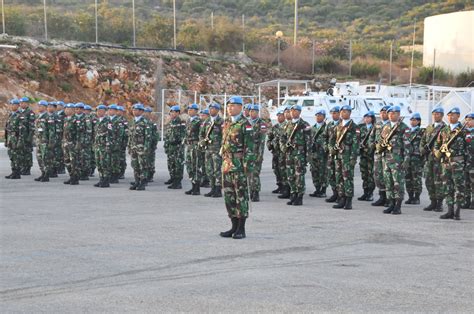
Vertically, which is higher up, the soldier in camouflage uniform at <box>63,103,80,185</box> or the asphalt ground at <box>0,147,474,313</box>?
the soldier in camouflage uniform at <box>63,103,80,185</box>

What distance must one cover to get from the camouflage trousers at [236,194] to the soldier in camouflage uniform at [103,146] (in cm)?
639

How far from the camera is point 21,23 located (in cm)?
3922

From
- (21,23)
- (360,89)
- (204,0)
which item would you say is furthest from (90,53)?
(204,0)

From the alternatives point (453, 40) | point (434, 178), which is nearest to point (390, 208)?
point (434, 178)

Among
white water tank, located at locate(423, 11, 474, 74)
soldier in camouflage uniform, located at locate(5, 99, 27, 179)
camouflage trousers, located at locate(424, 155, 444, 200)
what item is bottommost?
camouflage trousers, located at locate(424, 155, 444, 200)

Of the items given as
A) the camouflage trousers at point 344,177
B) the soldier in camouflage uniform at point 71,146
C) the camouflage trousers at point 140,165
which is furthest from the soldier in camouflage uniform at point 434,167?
the soldier in camouflage uniform at point 71,146

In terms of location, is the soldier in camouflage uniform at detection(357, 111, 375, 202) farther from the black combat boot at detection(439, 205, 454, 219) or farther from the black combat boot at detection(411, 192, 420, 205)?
the black combat boot at detection(439, 205, 454, 219)

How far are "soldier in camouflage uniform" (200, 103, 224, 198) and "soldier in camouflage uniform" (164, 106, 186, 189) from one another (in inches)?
61.4

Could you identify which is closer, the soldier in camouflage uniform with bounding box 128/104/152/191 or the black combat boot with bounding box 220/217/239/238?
the black combat boot with bounding box 220/217/239/238

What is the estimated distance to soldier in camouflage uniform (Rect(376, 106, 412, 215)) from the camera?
11414mm

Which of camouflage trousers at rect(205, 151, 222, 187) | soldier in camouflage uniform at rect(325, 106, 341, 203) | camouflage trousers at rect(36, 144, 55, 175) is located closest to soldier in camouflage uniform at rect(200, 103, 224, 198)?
camouflage trousers at rect(205, 151, 222, 187)

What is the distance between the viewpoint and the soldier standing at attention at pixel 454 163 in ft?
35.7

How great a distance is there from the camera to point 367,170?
44.0 ft

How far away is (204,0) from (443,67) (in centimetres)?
3262
